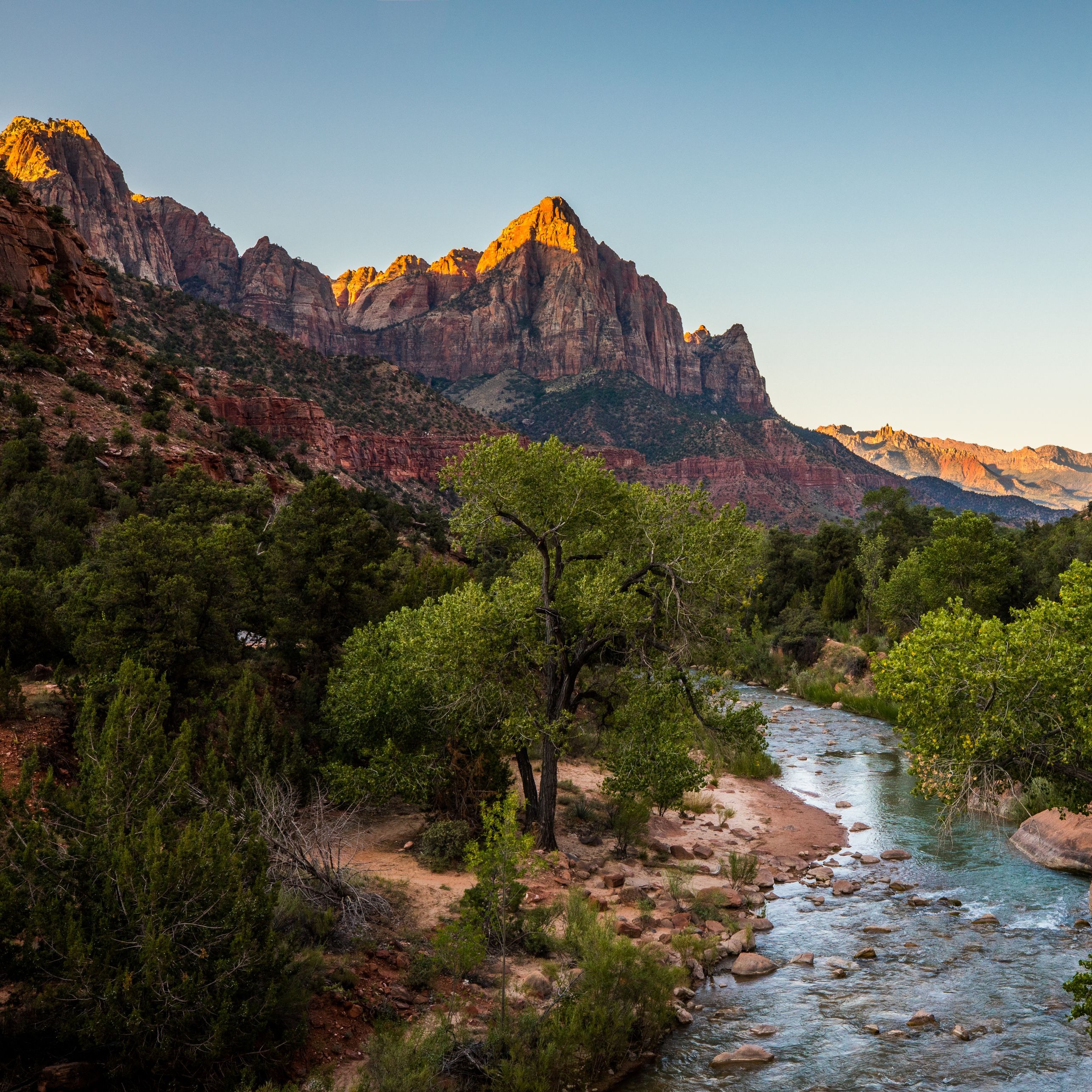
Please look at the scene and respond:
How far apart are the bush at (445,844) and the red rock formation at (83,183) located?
525 feet

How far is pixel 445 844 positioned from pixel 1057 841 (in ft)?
44.5

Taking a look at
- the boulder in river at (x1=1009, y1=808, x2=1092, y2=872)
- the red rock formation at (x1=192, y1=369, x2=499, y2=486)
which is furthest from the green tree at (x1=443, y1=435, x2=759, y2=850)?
the red rock formation at (x1=192, y1=369, x2=499, y2=486)

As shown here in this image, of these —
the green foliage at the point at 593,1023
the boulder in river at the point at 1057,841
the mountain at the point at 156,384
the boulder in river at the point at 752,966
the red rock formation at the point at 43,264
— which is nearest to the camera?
the green foliage at the point at 593,1023

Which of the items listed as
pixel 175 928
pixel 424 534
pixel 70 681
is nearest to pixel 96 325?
pixel 424 534

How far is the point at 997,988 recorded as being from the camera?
11344mm

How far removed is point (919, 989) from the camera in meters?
11.4

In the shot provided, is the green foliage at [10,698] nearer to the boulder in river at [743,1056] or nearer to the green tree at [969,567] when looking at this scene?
the boulder in river at [743,1056]

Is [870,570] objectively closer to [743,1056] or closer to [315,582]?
[315,582]

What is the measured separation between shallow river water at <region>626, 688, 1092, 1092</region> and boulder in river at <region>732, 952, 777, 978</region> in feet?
0.56

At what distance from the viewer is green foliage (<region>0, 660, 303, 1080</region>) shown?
6.83 metres

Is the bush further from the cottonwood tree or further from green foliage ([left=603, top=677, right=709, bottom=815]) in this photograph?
green foliage ([left=603, top=677, right=709, bottom=815])

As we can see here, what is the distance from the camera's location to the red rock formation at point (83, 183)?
148 metres

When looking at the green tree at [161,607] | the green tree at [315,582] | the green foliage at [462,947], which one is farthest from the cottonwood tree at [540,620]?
the green foliage at [462,947]

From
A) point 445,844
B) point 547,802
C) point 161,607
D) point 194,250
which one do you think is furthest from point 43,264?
point 194,250
